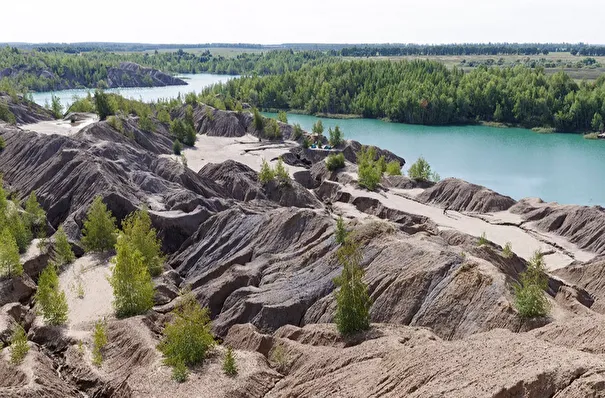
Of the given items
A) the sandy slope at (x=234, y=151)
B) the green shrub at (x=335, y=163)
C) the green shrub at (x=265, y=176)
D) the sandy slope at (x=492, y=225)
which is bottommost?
the sandy slope at (x=234, y=151)

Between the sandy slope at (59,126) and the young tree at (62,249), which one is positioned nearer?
the young tree at (62,249)

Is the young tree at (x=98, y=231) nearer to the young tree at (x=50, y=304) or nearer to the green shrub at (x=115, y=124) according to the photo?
the young tree at (x=50, y=304)

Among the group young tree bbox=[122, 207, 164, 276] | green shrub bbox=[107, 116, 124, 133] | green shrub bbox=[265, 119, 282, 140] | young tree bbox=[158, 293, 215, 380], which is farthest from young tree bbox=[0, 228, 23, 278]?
green shrub bbox=[265, 119, 282, 140]

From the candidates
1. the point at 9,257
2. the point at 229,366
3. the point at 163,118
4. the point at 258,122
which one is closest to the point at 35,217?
the point at 9,257

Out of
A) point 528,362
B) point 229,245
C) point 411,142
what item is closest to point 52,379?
point 229,245

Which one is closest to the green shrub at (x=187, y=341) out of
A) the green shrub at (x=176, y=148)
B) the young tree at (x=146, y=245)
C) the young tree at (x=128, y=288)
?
the young tree at (x=128, y=288)

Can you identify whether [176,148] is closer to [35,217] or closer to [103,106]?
[103,106]
